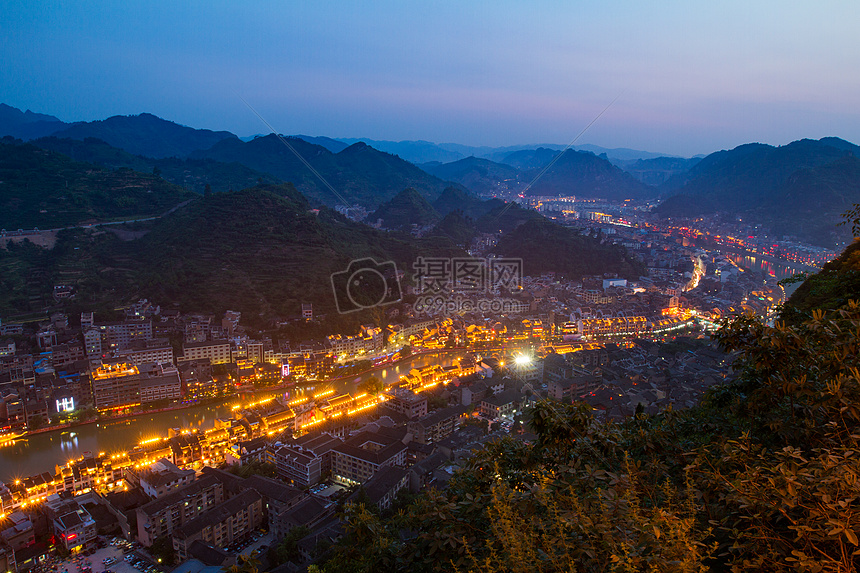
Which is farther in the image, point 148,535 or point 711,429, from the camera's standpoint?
point 148,535

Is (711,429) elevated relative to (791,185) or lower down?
lower down

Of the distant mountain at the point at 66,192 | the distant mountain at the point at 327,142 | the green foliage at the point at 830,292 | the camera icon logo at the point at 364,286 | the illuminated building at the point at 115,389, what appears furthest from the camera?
the distant mountain at the point at 327,142

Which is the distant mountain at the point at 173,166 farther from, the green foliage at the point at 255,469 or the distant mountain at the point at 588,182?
the distant mountain at the point at 588,182

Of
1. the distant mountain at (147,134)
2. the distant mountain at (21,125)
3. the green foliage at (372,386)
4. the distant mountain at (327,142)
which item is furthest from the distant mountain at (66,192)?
the distant mountain at (327,142)

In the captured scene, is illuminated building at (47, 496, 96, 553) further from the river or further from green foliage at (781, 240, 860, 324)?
green foliage at (781, 240, 860, 324)

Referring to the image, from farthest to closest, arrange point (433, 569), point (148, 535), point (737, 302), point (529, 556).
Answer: point (737, 302) < point (148, 535) < point (433, 569) < point (529, 556)

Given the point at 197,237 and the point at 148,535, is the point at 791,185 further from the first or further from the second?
the point at 148,535

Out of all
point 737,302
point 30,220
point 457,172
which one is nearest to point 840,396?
point 737,302

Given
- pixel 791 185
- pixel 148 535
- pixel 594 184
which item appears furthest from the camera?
pixel 594 184

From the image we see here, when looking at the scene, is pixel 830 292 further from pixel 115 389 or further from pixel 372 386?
pixel 115 389
